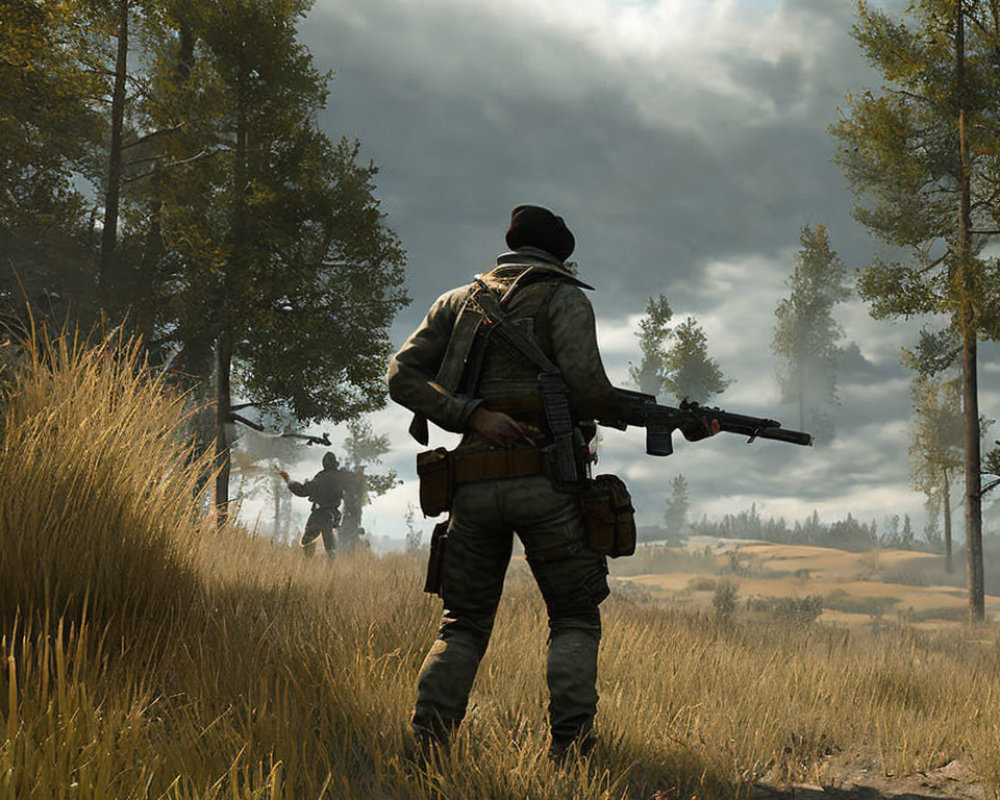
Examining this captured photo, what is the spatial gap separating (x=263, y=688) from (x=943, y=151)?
1755cm

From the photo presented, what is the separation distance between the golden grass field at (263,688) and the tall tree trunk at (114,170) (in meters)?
9.50

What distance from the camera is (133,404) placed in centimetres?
494

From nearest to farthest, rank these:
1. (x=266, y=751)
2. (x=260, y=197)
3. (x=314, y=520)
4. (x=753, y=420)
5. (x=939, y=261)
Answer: (x=266, y=751), (x=753, y=420), (x=314, y=520), (x=260, y=197), (x=939, y=261)

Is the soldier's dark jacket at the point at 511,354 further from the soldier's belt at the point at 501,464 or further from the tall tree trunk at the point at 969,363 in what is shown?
the tall tree trunk at the point at 969,363

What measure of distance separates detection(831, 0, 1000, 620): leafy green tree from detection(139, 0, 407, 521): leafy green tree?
33.5 ft

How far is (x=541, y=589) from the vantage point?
138 inches

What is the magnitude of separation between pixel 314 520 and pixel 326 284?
194 inches

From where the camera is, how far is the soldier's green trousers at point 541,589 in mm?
3412

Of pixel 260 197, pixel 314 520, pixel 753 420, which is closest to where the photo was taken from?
pixel 753 420

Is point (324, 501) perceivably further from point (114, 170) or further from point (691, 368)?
point (691, 368)

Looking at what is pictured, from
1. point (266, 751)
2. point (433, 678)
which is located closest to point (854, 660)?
point (433, 678)

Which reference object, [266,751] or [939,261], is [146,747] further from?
[939,261]

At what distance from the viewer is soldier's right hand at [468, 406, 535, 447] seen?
3.48 m

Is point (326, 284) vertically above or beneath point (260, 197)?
beneath
